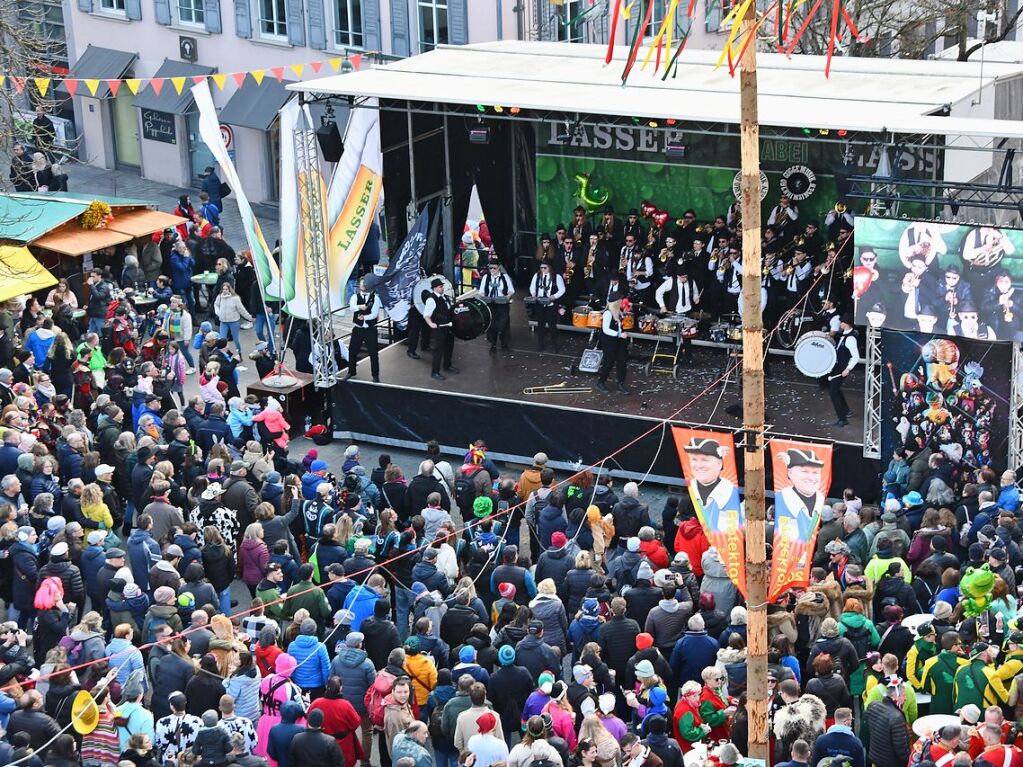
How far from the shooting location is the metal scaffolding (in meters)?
20.0

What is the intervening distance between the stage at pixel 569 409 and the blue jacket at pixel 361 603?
5.74 m

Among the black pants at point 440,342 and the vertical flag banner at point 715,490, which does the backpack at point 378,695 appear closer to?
the vertical flag banner at point 715,490

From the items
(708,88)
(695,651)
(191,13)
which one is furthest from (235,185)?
(191,13)

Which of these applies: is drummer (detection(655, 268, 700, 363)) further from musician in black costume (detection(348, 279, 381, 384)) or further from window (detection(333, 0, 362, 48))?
window (detection(333, 0, 362, 48))

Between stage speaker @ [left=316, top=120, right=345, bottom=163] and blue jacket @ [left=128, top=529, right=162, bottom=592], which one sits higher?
stage speaker @ [left=316, top=120, right=345, bottom=163]

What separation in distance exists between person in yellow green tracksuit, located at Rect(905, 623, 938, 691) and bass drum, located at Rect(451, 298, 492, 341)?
31.9 feet

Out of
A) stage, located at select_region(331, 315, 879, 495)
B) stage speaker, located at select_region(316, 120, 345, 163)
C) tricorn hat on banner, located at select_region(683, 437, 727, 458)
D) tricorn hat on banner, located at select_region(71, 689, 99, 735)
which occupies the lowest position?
stage, located at select_region(331, 315, 879, 495)

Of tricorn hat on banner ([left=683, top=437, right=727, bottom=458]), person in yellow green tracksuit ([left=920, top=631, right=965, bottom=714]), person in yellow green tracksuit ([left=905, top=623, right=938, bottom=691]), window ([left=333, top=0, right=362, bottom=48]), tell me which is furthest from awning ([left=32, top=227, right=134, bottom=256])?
person in yellow green tracksuit ([left=920, top=631, right=965, bottom=714])

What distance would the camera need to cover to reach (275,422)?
18703 millimetres

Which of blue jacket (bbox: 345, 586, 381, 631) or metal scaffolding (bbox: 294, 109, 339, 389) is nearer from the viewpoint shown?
blue jacket (bbox: 345, 586, 381, 631)

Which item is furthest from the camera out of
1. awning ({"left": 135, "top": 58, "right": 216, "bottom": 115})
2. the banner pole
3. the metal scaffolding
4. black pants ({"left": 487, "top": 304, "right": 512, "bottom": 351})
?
awning ({"left": 135, "top": 58, "right": 216, "bottom": 115})

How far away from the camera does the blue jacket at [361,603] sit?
14133mm

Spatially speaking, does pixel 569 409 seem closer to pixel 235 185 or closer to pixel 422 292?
pixel 422 292

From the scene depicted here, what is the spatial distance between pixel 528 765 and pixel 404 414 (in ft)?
31.4
